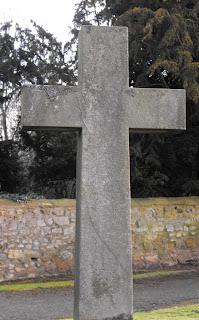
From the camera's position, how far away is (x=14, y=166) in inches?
563

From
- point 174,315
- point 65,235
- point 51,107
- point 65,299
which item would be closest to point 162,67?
point 65,235

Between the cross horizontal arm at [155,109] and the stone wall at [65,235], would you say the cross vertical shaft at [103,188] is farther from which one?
the stone wall at [65,235]

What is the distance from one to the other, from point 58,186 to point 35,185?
0.99 meters

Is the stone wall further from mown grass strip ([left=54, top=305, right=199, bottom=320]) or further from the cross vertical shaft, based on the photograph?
the cross vertical shaft

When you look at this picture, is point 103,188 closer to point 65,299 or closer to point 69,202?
point 65,299

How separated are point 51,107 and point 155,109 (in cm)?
96

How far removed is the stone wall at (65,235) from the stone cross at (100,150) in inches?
213

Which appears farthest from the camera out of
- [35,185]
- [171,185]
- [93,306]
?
[35,185]

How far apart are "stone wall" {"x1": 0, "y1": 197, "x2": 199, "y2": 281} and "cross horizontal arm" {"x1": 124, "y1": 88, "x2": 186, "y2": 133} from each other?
561cm

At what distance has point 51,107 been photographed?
3.43m

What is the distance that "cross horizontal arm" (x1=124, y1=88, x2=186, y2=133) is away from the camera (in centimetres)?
357

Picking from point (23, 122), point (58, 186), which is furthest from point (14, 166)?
point (23, 122)

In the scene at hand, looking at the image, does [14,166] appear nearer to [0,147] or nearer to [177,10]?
[0,147]

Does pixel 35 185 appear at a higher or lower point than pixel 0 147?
lower
